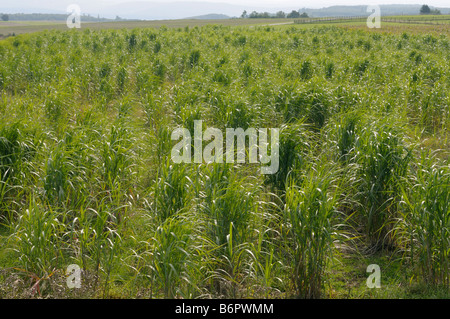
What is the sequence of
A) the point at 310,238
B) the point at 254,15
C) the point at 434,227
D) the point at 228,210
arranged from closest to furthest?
the point at 310,238 → the point at 434,227 → the point at 228,210 → the point at 254,15

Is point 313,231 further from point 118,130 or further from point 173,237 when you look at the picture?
point 118,130

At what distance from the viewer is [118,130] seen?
6395 mm

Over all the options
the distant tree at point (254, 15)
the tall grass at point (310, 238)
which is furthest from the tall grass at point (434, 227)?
the distant tree at point (254, 15)

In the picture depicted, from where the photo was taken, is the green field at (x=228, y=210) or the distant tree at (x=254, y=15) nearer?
the green field at (x=228, y=210)

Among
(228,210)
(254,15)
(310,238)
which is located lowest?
(310,238)

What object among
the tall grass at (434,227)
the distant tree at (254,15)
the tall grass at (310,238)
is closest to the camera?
the tall grass at (310,238)

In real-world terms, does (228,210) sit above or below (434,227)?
above

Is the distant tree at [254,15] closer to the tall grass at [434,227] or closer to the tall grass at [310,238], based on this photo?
the tall grass at [434,227]

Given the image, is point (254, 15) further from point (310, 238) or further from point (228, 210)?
point (310, 238)

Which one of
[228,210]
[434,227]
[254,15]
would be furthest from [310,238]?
[254,15]

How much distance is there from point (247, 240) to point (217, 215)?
0.46 metres

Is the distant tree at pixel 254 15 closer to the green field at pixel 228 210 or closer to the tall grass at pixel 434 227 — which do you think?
the green field at pixel 228 210

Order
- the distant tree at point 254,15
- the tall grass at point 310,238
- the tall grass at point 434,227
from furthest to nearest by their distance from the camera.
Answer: the distant tree at point 254,15 < the tall grass at point 434,227 < the tall grass at point 310,238

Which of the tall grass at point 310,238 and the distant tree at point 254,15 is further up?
the distant tree at point 254,15
